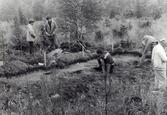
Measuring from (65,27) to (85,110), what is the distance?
834 cm

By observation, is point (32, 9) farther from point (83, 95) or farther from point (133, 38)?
point (83, 95)

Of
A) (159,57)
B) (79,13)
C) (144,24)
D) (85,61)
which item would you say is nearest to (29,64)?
(85,61)

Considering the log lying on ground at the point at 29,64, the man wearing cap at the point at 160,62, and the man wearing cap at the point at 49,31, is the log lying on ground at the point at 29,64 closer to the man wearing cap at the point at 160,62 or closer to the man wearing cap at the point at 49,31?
the man wearing cap at the point at 49,31

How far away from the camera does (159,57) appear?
27.4 feet

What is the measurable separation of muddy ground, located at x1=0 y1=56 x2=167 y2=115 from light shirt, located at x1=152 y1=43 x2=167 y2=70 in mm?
627

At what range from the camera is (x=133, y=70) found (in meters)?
11.0

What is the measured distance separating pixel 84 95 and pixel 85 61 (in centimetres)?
472

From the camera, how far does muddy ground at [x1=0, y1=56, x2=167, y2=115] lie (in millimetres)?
6906

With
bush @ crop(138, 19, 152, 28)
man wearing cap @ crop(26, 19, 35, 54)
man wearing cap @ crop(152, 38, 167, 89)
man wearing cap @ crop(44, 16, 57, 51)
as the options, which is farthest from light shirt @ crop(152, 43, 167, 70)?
bush @ crop(138, 19, 152, 28)

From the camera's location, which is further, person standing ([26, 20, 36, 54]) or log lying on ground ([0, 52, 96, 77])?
person standing ([26, 20, 36, 54])

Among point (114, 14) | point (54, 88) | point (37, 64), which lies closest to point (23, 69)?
point (37, 64)

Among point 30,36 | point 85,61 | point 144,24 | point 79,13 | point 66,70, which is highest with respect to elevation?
point 79,13

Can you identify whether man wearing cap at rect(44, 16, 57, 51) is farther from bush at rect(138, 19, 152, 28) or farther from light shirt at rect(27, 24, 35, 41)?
bush at rect(138, 19, 152, 28)

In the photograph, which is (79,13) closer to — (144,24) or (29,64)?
(29,64)
